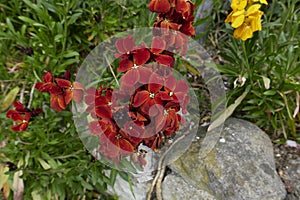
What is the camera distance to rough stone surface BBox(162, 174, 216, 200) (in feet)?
6.37

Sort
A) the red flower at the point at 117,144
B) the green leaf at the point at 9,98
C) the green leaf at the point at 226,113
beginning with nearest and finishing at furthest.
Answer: the red flower at the point at 117,144 < the green leaf at the point at 226,113 < the green leaf at the point at 9,98

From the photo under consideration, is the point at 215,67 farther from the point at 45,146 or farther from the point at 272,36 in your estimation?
the point at 45,146

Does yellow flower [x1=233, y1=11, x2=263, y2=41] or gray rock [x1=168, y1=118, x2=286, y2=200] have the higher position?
yellow flower [x1=233, y1=11, x2=263, y2=41]

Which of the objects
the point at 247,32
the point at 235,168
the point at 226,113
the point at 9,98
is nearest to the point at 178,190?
the point at 235,168

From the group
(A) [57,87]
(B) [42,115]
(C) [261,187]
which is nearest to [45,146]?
(B) [42,115]

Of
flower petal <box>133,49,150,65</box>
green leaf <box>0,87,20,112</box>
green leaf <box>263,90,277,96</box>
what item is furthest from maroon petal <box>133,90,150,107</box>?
green leaf <box>0,87,20,112</box>

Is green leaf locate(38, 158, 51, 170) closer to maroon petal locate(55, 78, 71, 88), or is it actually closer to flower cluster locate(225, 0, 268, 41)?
maroon petal locate(55, 78, 71, 88)

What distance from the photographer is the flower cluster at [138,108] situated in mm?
1242

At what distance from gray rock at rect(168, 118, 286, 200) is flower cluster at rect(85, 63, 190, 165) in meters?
0.60

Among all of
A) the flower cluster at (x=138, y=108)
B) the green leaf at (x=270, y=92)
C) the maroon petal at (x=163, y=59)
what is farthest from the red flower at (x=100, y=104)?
the green leaf at (x=270, y=92)

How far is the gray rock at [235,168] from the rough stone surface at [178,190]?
1 centimetres

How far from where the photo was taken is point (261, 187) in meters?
1.86

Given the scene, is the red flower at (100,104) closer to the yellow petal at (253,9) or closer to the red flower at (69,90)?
the red flower at (69,90)

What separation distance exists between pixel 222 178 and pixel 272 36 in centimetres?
75
